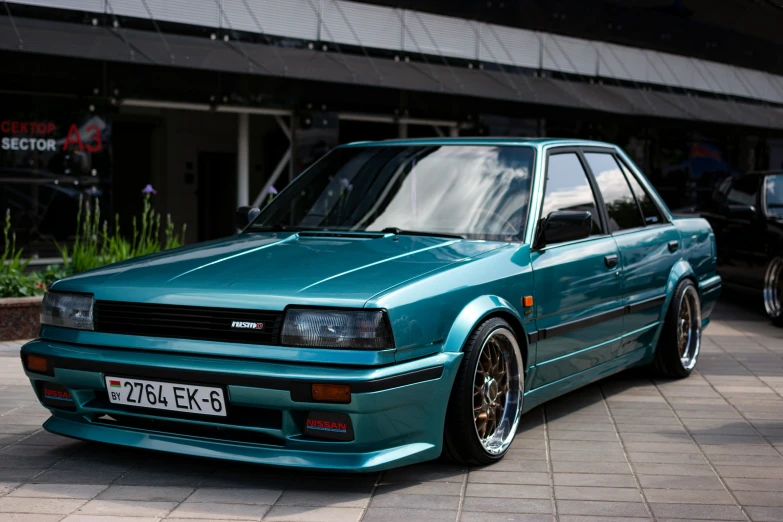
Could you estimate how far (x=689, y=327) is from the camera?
725 centimetres

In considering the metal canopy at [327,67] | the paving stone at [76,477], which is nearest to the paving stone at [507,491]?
the paving stone at [76,477]

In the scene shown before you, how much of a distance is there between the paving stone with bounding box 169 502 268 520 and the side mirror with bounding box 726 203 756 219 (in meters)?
8.08

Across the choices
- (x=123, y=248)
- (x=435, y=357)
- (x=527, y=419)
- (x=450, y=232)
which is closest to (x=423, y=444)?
(x=435, y=357)

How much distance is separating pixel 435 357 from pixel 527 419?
5.61 ft

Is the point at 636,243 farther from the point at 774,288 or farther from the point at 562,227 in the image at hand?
the point at 774,288

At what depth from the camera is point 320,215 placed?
5.64 metres

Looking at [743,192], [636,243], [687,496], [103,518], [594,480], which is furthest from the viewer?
[743,192]

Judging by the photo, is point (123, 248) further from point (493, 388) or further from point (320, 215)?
point (493, 388)

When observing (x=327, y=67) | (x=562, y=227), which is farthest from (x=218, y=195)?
(x=562, y=227)

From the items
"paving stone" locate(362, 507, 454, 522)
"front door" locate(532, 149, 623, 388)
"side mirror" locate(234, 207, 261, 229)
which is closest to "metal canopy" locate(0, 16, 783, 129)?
"side mirror" locate(234, 207, 261, 229)

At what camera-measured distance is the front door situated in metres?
5.23

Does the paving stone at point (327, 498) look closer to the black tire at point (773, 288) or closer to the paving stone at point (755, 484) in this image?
the paving stone at point (755, 484)

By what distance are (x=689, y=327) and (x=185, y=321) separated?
4141mm

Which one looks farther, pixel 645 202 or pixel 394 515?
pixel 645 202
